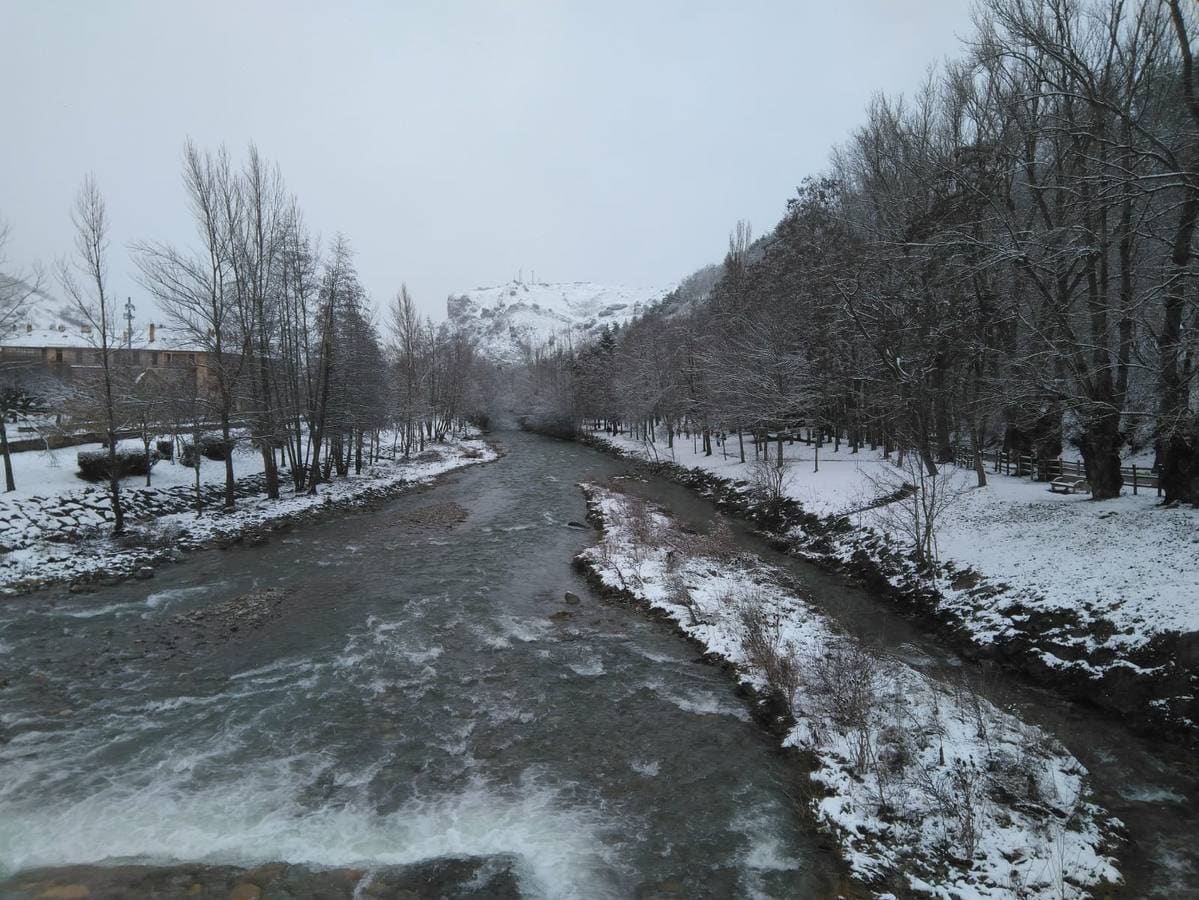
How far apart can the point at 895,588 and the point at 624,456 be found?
114 feet

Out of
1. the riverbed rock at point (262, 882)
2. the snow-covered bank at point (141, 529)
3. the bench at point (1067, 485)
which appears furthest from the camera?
the bench at point (1067, 485)

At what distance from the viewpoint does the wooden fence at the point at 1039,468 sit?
17078 mm

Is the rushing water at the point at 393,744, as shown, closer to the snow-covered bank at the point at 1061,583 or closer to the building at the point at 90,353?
the snow-covered bank at the point at 1061,583

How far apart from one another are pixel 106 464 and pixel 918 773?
26235 mm

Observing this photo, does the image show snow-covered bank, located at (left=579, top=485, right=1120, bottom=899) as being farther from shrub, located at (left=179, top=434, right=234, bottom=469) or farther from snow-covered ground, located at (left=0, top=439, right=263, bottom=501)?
shrub, located at (left=179, top=434, right=234, bottom=469)

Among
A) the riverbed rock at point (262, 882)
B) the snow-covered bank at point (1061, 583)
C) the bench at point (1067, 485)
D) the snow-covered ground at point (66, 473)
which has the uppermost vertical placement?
the snow-covered ground at point (66, 473)

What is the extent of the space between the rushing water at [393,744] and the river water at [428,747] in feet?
0.12

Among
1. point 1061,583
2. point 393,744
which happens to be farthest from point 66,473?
point 1061,583

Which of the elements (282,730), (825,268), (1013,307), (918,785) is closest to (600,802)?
(918,785)

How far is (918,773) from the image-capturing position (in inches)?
290

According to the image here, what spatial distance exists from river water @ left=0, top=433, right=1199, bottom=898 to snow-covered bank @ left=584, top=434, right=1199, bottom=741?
838 millimetres

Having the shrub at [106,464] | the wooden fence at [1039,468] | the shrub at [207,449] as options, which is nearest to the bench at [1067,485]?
the wooden fence at [1039,468]

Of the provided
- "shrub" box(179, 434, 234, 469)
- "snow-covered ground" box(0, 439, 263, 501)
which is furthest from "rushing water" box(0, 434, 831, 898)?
"shrub" box(179, 434, 234, 469)

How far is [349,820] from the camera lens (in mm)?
6973
